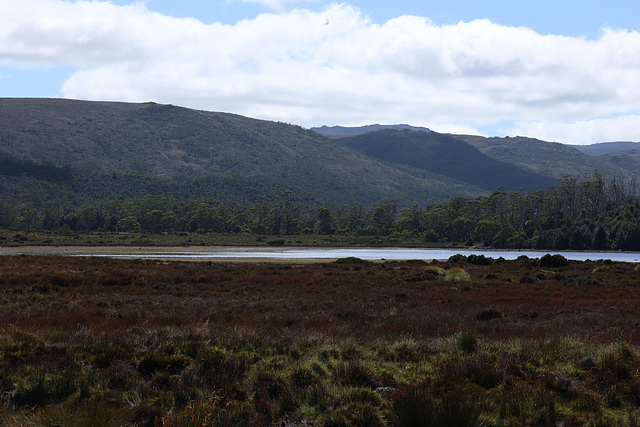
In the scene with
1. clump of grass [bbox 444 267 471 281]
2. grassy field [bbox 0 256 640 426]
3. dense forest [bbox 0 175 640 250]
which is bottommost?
clump of grass [bbox 444 267 471 281]

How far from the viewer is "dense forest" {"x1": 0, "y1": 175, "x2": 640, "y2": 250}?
136375 millimetres

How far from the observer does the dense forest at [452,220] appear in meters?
136

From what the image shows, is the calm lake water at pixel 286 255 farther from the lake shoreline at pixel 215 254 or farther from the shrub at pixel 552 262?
the shrub at pixel 552 262

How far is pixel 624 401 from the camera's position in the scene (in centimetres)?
867

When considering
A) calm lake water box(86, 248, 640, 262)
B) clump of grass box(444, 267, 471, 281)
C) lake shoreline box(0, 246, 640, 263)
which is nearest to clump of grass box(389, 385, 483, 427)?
clump of grass box(444, 267, 471, 281)

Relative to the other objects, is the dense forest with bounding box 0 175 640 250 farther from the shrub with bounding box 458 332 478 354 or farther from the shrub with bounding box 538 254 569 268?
the shrub with bounding box 458 332 478 354

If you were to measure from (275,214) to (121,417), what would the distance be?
173 metres

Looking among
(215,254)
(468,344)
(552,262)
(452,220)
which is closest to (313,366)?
(468,344)

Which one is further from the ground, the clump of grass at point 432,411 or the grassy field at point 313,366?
the clump of grass at point 432,411

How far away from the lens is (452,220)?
168125 mm

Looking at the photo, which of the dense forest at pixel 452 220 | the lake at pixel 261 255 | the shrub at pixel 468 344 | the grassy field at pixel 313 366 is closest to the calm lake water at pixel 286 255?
the lake at pixel 261 255

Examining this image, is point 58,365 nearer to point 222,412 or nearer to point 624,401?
point 222,412

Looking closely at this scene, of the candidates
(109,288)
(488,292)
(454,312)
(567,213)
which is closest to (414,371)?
(454,312)

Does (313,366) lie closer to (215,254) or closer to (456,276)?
(456,276)
